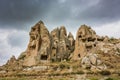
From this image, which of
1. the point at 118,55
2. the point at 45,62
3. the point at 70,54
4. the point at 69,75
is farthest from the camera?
the point at 70,54

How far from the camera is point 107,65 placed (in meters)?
104

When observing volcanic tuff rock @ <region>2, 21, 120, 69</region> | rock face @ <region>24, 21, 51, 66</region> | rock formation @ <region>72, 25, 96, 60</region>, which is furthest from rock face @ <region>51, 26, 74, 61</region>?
rock formation @ <region>72, 25, 96, 60</region>

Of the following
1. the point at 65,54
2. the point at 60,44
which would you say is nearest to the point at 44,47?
the point at 60,44

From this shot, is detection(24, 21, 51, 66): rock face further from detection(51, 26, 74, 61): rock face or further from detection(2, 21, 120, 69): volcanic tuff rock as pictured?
detection(51, 26, 74, 61): rock face

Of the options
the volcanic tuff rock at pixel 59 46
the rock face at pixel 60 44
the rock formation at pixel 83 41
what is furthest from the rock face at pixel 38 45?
the rock formation at pixel 83 41

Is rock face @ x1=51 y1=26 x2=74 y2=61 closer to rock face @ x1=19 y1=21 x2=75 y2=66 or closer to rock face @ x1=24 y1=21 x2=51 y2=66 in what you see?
rock face @ x1=19 y1=21 x2=75 y2=66

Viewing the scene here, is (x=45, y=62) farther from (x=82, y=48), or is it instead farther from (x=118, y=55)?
(x=118, y=55)

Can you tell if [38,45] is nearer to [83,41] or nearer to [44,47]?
[44,47]

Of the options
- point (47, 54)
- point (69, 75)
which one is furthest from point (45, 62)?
point (69, 75)

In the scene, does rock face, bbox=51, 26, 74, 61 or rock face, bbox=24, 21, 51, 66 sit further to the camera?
rock face, bbox=51, 26, 74, 61

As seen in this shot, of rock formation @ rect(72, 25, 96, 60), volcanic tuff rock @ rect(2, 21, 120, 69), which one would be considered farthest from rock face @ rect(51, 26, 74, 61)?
rock formation @ rect(72, 25, 96, 60)

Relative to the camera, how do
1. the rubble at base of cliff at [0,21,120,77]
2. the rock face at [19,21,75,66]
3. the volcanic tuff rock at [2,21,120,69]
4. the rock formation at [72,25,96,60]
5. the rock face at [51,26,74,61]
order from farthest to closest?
the rock face at [51,26,74,61]
the rock formation at [72,25,96,60]
the rock face at [19,21,75,66]
the volcanic tuff rock at [2,21,120,69]
the rubble at base of cliff at [0,21,120,77]

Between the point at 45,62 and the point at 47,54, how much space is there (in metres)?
4.48

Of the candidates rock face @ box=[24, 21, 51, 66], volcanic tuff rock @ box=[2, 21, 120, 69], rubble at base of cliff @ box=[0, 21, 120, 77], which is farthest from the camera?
rock face @ box=[24, 21, 51, 66]
